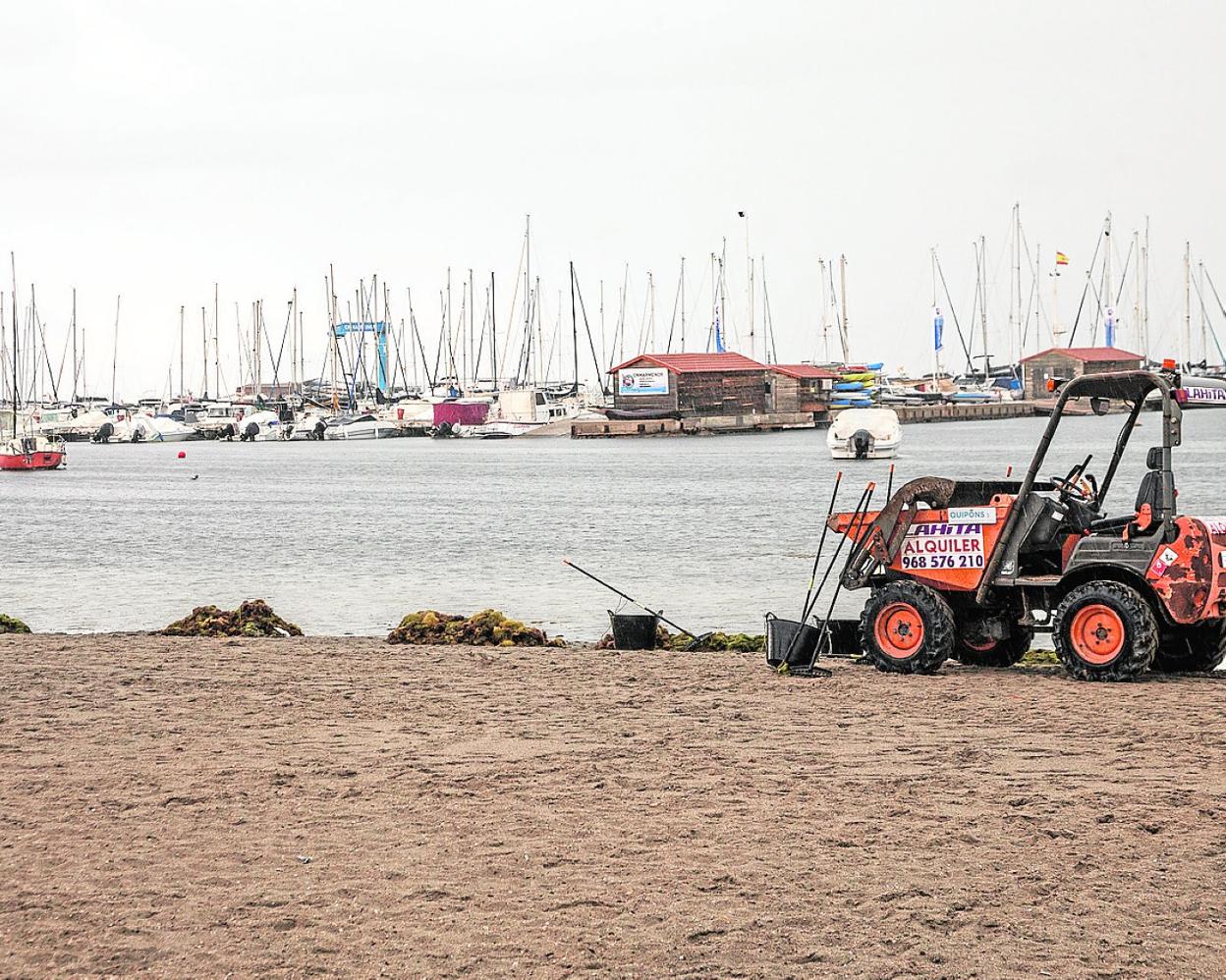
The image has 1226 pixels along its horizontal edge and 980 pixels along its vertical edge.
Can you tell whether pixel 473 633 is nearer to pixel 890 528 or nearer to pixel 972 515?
pixel 890 528

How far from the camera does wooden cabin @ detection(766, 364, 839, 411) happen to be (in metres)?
135

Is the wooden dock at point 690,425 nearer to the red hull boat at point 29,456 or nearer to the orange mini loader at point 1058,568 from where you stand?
the red hull boat at point 29,456

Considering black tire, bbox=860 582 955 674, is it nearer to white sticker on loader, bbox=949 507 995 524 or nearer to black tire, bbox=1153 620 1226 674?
white sticker on loader, bbox=949 507 995 524

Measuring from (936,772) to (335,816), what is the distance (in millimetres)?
3537

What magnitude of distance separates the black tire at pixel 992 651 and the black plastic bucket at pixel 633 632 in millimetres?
4228

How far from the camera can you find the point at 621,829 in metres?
8.41

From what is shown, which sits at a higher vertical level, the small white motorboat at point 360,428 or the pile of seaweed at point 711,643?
Result: the small white motorboat at point 360,428

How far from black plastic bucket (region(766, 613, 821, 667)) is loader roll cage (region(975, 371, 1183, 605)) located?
1.68 m

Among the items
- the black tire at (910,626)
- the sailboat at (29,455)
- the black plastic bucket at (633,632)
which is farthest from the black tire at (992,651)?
the sailboat at (29,455)

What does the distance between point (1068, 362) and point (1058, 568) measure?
155460 millimetres

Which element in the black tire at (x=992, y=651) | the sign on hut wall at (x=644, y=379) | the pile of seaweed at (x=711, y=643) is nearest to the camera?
the black tire at (x=992, y=651)

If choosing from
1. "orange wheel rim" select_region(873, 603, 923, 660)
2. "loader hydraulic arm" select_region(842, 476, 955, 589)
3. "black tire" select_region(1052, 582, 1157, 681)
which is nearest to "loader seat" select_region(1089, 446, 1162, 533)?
"black tire" select_region(1052, 582, 1157, 681)

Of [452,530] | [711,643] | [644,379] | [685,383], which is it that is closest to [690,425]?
[685,383]

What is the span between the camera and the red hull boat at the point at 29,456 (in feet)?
309
